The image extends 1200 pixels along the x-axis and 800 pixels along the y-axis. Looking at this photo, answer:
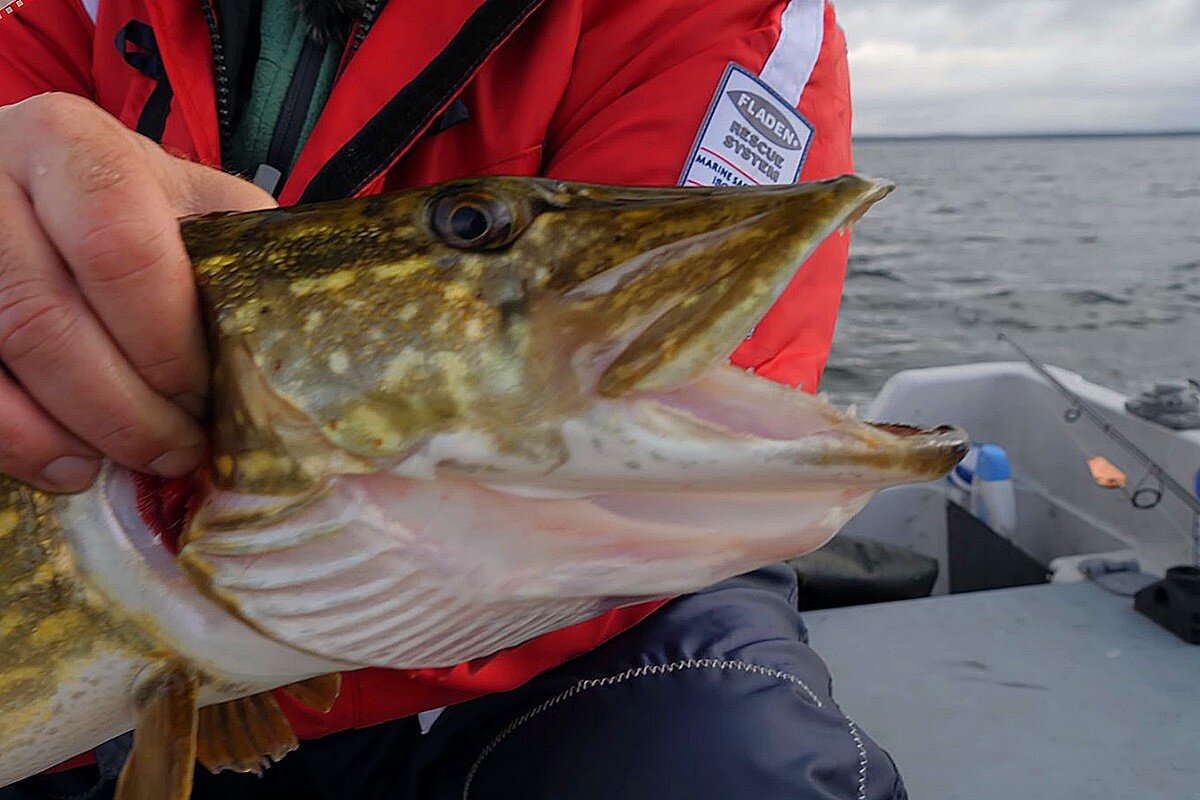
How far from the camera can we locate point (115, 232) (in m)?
0.92

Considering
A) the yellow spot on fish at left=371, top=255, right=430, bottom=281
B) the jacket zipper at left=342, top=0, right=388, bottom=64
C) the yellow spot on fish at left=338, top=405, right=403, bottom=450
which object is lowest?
the yellow spot on fish at left=338, top=405, right=403, bottom=450

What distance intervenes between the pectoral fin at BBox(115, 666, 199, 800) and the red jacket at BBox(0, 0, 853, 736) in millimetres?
448

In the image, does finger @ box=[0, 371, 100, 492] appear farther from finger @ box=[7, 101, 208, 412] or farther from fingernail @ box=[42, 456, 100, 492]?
finger @ box=[7, 101, 208, 412]

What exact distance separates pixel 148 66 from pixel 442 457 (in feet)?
4.34

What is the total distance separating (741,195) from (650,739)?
35.2 inches

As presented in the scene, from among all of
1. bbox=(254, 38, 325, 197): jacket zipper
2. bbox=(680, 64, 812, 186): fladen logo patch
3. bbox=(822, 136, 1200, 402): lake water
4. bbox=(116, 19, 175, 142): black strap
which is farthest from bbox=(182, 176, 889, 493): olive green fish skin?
bbox=(822, 136, 1200, 402): lake water

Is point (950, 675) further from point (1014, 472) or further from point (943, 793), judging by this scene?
point (1014, 472)

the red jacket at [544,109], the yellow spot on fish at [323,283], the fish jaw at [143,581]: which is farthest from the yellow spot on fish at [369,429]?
the red jacket at [544,109]

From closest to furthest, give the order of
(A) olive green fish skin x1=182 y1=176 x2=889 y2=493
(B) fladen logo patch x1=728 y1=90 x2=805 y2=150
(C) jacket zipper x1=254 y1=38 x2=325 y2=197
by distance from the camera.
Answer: (A) olive green fish skin x1=182 y1=176 x2=889 y2=493 → (B) fladen logo patch x1=728 y1=90 x2=805 y2=150 → (C) jacket zipper x1=254 y1=38 x2=325 y2=197

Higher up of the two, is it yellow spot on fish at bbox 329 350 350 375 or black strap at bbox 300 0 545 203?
black strap at bbox 300 0 545 203

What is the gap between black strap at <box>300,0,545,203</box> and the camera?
→ 5.26 ft

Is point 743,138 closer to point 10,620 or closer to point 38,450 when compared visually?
point 38,450

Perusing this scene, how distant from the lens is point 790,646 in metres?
1.69

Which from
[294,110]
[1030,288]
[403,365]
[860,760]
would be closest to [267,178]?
[294,110]
